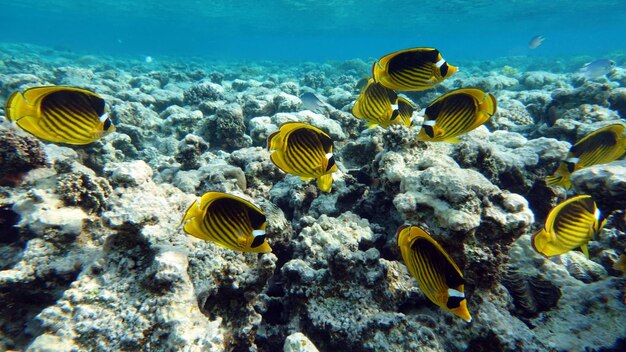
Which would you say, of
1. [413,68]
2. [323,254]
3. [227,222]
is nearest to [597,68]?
[413,68]

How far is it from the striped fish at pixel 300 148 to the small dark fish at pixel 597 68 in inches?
506

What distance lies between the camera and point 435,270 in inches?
62.3

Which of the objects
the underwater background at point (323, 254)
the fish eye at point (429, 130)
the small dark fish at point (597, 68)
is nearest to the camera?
the underwater background at point (323, 254)

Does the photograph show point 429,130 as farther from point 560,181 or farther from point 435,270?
point 560,181

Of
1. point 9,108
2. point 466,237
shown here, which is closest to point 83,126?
point 9,108

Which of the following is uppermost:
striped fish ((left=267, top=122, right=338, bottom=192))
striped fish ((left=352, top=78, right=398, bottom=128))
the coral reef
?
striped fish ((left=352, top=78, right=398, bottom=128))

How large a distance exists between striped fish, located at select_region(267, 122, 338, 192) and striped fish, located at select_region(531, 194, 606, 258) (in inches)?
66.1

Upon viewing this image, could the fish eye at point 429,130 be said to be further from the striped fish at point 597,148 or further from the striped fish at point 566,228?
the striped fish at point 597,148

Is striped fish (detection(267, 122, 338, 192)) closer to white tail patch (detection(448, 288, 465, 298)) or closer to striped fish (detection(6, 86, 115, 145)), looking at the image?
white tail patch (detection(448, 288, 465, 298))

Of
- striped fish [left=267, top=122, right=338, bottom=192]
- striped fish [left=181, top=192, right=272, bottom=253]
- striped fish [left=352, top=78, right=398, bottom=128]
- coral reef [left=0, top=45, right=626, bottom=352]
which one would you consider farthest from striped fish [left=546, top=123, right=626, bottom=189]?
striped fish [left=181, top=192, right=272, bottom=253]

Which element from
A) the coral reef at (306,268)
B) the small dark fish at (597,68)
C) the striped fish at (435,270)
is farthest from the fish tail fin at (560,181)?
the small dark fish at (597,68)

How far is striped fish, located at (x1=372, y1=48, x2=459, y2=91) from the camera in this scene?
7.82 ft

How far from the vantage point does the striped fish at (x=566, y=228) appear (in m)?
2.24

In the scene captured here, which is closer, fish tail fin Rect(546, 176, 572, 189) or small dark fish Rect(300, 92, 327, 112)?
fish tail fin Rect(546, 176, 572, 189)
